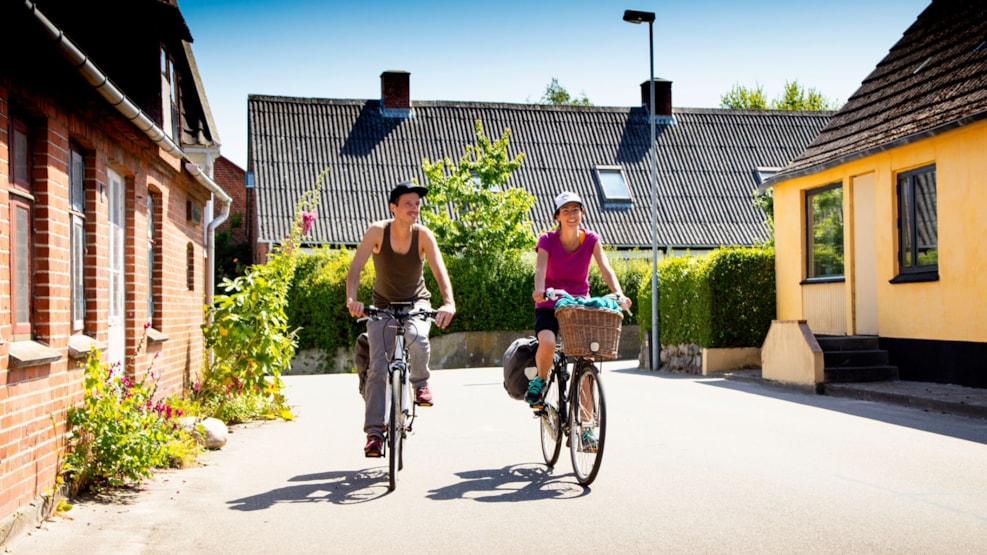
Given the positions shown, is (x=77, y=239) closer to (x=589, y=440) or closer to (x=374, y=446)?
(x=374, y=446)

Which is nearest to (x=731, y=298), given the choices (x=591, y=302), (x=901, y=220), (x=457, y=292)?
(x=901, y=220)

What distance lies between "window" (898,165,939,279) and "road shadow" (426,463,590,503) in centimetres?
868

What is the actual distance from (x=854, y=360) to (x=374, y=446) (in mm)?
9737

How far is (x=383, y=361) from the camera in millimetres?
7391

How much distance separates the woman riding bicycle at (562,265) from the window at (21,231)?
354 cm

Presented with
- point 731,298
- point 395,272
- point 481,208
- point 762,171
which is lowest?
point 731,298

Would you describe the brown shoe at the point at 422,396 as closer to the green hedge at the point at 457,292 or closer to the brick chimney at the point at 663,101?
the green hedge at the point at 457,292

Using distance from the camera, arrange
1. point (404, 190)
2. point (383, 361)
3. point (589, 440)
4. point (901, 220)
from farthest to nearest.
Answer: point (901, 220) → point (404, 190) → point (383, 361) → point (589, 440)

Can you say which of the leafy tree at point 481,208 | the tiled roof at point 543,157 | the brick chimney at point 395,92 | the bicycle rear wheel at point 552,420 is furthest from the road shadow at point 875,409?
the brick chimney at point 395,92

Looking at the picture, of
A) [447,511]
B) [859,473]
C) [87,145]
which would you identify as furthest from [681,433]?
[87,145]

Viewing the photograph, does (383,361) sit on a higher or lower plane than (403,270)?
lower

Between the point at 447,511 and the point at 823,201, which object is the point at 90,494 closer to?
the point at 447,511

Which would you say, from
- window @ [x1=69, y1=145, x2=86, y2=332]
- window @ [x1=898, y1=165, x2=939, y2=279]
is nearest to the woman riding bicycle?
window @ [x1=69, y1=145, x2=86, y2=332]

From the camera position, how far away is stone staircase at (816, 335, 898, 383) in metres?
14.3
